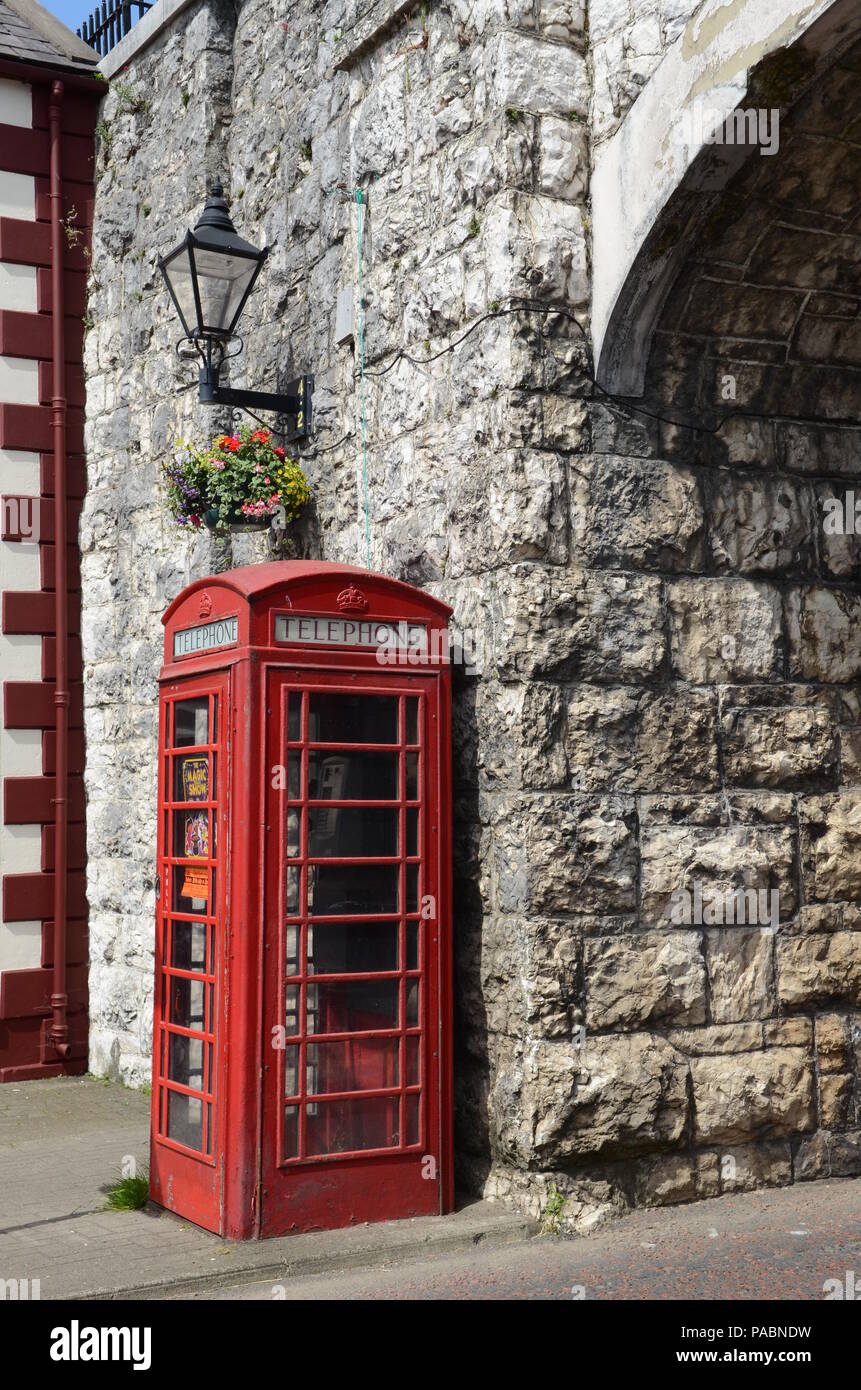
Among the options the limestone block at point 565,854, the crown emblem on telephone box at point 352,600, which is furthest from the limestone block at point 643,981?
the crown emblem on telephone box at point 352,600

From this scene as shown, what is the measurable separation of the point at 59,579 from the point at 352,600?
449 cm

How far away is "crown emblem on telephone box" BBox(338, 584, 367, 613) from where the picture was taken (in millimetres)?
5383

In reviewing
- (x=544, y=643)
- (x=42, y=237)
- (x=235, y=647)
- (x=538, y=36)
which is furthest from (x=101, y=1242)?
(x=42, y=237)

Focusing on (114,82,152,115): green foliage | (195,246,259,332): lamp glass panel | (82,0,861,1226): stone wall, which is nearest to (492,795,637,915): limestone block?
(82,0,861,1226): stone wall

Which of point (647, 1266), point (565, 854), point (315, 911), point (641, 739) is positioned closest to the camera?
point (647, 1266)

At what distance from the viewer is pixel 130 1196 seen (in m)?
5.83

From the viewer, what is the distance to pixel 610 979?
18.1 ft

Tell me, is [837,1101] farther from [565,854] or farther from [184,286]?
[184,286]

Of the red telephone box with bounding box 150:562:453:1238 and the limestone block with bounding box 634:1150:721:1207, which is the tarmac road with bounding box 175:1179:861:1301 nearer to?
the limestone block with bounding box 634:1150:721:1207

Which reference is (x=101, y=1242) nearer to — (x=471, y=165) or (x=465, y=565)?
(x=465, y=565)

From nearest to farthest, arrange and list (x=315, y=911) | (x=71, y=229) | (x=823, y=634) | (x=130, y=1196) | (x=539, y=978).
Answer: (x=315, y=911)
(x=539, y=978)
(x=130, y=1196)
(x=823, y=634)
(x=71, y=229)

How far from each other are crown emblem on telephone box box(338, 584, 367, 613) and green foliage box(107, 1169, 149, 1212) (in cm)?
244

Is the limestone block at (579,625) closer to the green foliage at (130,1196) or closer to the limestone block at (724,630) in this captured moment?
the limestone block at (724,630)

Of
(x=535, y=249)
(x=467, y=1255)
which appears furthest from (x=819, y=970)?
(x=535, y=249)
